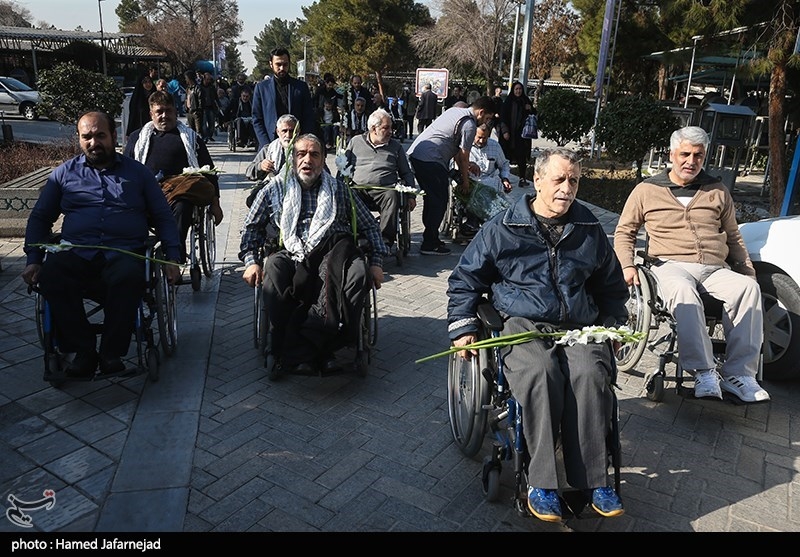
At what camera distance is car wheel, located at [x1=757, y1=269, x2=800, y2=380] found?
3.93 m

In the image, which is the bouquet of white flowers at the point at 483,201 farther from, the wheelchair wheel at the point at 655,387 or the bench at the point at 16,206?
the bench at the point at 16,206

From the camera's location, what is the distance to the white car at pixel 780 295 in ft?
13.0

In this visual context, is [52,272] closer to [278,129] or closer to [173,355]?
[173,355]

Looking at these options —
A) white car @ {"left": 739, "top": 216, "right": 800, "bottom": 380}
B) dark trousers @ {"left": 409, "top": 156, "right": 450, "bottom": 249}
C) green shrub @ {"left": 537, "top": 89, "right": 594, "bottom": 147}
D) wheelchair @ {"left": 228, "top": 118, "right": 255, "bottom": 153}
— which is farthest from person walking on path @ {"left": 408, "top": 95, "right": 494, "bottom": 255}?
wheelchair @ {"left": 228, "top": 118, "right": 255, "bottom": 153}

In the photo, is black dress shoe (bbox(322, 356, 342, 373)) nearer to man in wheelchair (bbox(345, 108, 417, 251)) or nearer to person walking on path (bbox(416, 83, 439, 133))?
man in wheelchair (bbox(345, 108, 417, 251))

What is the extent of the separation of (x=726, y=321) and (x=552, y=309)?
4.77 feet

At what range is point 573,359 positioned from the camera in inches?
105

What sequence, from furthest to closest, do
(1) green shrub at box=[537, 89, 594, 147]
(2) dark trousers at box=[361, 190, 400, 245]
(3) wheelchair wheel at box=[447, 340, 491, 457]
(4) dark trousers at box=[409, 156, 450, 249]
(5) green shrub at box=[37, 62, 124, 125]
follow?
1. (1) green shrub at box=[537, 89, 594, 147]
2. (5) green shrub at box=[37, 62, 124, 125]
3. (4) dark trousers at box=[409, 156, 450, 249]
4. (2) dark trousers at box=[361, 190, 400, 245]
5. (3) wheelchair wheel at box=[447, 340, 491, 457]

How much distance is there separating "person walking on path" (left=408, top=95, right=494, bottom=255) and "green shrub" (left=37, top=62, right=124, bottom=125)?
6165 mm

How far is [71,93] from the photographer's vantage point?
10.5 meters

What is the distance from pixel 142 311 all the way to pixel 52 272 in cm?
52

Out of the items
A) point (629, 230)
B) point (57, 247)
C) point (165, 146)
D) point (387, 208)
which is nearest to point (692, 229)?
point (629, 230)

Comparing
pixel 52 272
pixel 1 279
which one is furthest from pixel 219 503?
pixel 1 279

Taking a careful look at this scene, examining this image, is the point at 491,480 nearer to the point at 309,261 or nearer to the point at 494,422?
the point at 494,422
